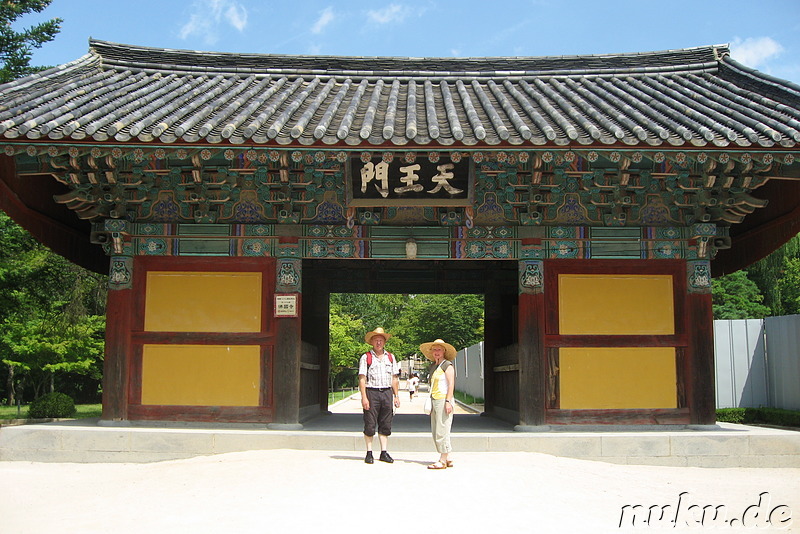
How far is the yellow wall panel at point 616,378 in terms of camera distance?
10055 mm

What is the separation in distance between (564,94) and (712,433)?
5517 millimetres

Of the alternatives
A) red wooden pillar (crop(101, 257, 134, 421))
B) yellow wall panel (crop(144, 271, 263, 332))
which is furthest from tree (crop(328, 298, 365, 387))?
red wooden pillar (crop(101, 257, 134, 421))

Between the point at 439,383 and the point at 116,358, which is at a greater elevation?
the point at 116,358

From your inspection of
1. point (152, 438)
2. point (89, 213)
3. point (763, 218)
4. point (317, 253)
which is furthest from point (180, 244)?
point (763, 218)

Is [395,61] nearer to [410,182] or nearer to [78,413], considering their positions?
[410,182]

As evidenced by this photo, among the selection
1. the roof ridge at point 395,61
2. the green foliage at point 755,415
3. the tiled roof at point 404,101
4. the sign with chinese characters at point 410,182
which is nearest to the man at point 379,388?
the sign with chinese characters at point 410,182

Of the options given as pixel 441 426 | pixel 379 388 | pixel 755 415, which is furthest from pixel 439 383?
pixel 755 415

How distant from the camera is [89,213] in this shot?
10.0 metres

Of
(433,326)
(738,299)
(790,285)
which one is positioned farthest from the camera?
(433,326)

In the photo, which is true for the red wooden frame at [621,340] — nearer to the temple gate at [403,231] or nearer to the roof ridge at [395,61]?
the temple gate at [403,231]

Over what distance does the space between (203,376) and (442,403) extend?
12.6 ft

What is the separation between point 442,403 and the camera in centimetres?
808

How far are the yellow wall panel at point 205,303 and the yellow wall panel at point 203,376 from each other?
324mm

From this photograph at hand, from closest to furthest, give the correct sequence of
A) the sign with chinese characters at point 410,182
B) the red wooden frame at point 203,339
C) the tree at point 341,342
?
1. the sign with chinese characters at point 410,182
2. the red wooden frame at point 203,339
3. the tree at point 341,342
